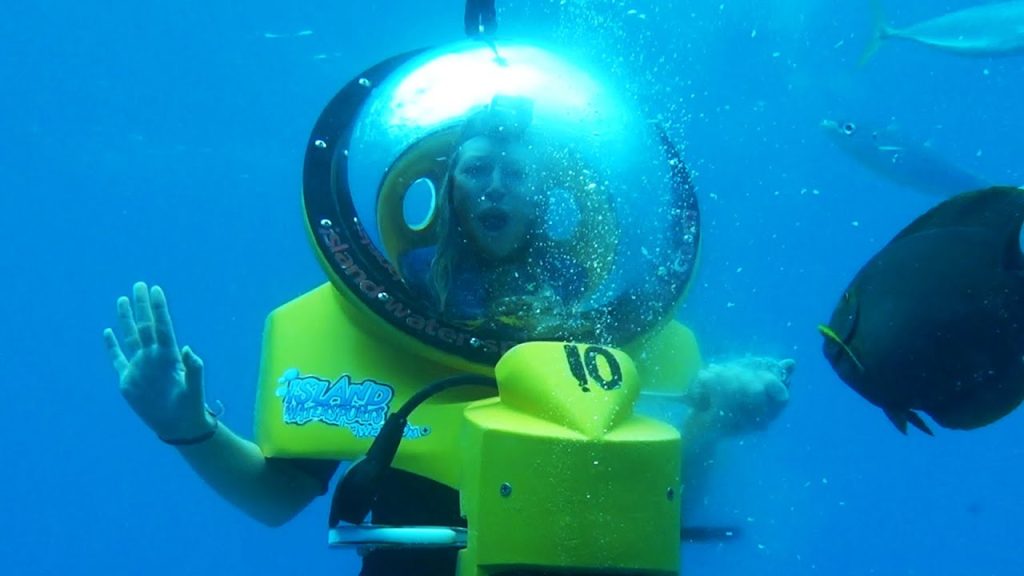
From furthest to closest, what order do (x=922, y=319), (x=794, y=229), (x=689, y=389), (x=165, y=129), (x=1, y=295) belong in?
1. (x=1, y=295)
2. (x=794, y=229)
3. (x=165, y=129)
4. (x=689, y=389)
5. (x=922, y=319)

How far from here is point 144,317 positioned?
7.66ft

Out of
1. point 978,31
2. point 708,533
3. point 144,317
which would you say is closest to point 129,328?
point 144,317

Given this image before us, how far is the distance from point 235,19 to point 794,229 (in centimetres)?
1828

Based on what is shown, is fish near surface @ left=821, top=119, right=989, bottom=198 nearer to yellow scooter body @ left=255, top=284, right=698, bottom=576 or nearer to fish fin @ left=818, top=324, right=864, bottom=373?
yellow scooter body @ left=255, top=284, right=698, bottom=576

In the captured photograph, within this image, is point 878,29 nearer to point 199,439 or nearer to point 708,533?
point 708,533

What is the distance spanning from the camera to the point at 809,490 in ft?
68.7

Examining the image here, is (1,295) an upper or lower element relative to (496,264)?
upper

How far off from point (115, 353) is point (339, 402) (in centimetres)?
63

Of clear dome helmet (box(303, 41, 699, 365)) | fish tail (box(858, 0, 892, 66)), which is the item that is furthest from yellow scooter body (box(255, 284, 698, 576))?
fish tail (box(858, 0, 892, 66))

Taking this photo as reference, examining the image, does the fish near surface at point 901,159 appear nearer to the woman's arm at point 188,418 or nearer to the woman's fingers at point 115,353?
the woman's arm at point 188,418

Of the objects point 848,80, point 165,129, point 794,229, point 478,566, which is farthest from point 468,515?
point 794,229

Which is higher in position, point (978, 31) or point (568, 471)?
point (978, 31)

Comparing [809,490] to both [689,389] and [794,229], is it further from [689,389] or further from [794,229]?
[689,389]

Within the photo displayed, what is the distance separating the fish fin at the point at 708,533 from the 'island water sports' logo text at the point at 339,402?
2.99ft
